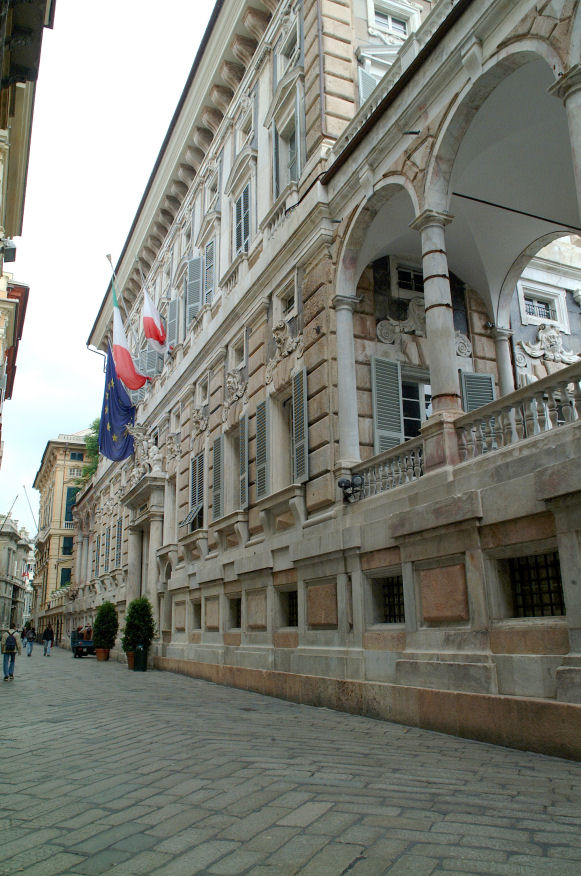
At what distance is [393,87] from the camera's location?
10.7 metres

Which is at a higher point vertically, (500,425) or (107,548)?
(107,548)

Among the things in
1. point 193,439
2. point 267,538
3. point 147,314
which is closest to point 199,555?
point 193,439

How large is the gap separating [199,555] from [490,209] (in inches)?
445

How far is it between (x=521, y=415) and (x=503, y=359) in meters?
6.59

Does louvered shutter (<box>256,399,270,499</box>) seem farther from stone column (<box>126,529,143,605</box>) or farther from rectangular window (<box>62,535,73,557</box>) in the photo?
rectangular window (<box>62,535,73,557</box>)

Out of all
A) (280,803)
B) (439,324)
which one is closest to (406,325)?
(439,324)

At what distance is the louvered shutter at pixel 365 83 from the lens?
46.5ft

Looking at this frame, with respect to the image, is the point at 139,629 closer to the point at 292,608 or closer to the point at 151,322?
the point at 292,608

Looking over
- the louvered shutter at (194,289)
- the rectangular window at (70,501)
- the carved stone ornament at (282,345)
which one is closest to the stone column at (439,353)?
the carved stone ornament at (282,345)

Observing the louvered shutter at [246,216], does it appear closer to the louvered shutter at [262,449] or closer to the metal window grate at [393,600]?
the louvered shutter at [262,449]

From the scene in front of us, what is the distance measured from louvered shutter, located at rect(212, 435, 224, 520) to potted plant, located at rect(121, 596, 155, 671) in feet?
19.3

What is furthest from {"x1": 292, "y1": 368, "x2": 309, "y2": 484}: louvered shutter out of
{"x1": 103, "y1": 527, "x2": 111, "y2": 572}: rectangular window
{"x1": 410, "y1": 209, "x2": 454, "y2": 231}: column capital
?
{"x1": 103, "y1": 527, "x2": 111, "y2": 572}: rectangular window

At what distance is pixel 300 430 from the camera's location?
1298 cm

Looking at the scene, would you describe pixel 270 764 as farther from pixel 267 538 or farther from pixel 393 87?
pixel 393 87
